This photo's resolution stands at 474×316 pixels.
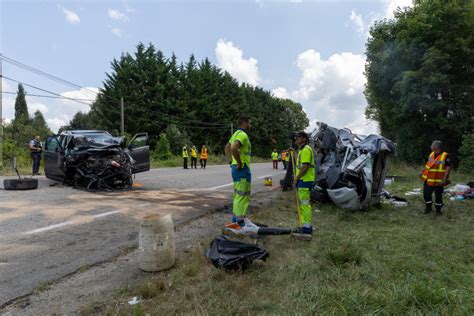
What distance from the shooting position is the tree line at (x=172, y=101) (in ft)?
119

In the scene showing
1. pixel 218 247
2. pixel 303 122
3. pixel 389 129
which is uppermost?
pixel 303 122

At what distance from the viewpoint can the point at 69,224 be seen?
575 cm

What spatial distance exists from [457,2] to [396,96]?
539 centimetres

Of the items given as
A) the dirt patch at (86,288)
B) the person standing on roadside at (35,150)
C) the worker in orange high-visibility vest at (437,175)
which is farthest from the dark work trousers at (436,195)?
the person standing on roadside at (35,150)

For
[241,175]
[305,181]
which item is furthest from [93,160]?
[305,181]

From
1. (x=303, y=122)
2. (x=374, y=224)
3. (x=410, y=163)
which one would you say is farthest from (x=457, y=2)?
(x=303, y=122)

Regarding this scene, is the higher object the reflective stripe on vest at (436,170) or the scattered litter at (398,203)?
the reflective stripe on vest at (436,170)

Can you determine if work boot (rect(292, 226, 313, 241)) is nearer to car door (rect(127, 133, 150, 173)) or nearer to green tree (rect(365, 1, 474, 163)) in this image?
car door (rect(127, 133, 150, 173))

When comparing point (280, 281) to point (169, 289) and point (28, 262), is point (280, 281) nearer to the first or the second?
point (169, 289)

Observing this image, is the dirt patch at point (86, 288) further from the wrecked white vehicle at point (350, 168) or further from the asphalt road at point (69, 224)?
the wrecked white vehicle at point (350, 168)

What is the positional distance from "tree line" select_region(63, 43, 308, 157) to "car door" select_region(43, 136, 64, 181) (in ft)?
68.4

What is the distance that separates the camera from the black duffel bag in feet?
11.4

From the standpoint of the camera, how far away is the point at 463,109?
1781 centimetres

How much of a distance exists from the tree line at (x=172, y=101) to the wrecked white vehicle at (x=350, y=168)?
2280 centimetres
